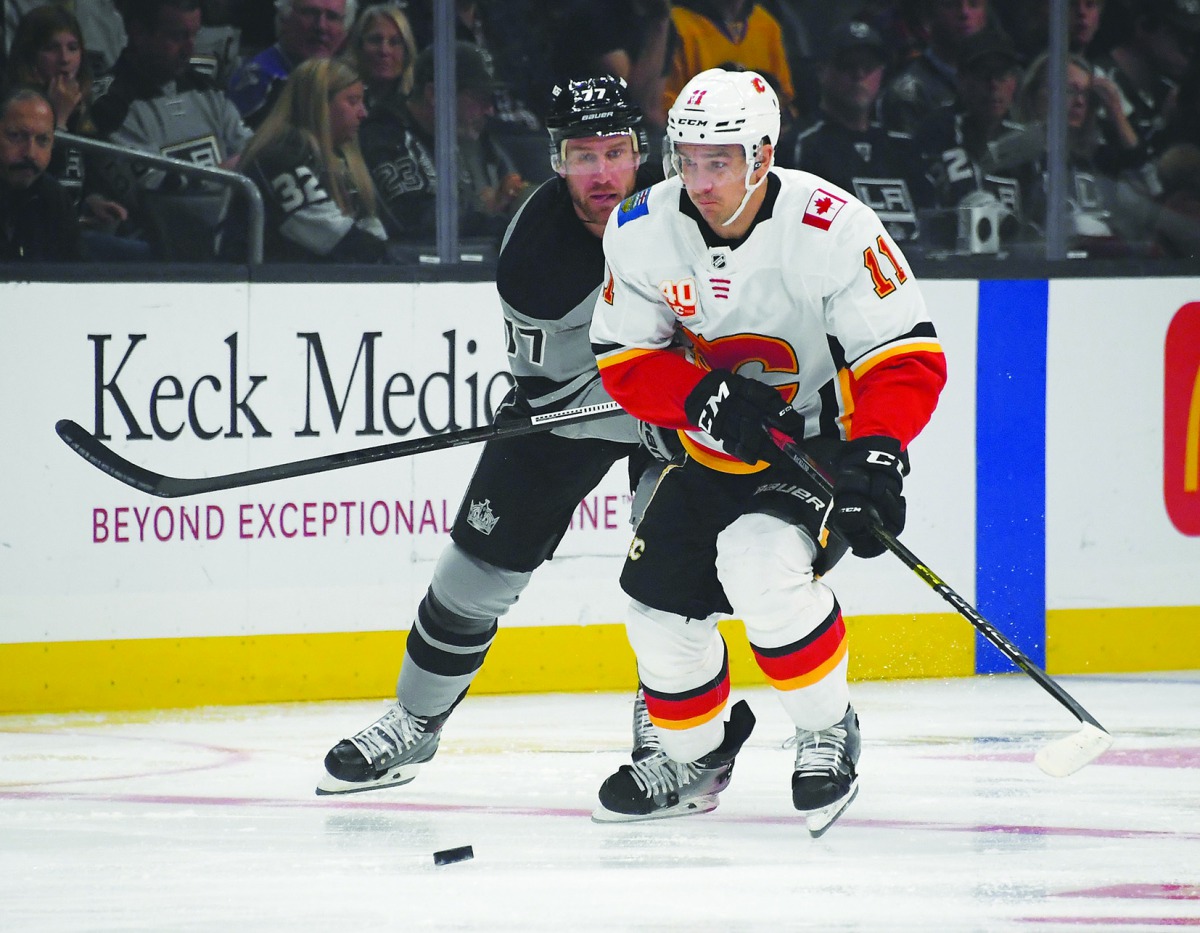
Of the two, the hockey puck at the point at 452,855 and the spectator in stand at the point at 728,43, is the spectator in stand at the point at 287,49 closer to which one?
the spectator in stand at the point at 728,43

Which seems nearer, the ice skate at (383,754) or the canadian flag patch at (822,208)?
the canadian flag patch at (822,208)

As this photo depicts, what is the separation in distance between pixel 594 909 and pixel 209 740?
1508 mm

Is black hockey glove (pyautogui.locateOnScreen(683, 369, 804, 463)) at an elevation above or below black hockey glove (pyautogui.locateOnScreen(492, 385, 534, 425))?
above

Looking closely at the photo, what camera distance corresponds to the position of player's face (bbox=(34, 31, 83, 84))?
4074mm

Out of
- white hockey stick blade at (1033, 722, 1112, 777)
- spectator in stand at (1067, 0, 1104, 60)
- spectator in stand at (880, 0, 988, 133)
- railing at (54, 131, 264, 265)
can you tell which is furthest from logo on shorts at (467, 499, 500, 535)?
spectator in stand at (1067, 0, 1104, 60)

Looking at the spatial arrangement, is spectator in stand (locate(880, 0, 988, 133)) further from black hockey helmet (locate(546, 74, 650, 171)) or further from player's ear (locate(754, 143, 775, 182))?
player's ear (locate(754, 143, 775, 182))

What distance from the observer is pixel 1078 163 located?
480 cm

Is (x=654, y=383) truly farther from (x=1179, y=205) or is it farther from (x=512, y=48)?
(x=1179, y=205)

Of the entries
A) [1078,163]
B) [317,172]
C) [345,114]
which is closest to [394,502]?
[317,172]

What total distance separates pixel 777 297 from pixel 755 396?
15cm

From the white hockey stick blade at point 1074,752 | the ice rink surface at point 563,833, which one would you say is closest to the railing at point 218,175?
the ice rink surface at point 563,833

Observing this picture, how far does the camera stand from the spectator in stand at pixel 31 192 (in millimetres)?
4004

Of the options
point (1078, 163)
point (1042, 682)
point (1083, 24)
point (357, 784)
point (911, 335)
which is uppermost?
point (1083, 24)

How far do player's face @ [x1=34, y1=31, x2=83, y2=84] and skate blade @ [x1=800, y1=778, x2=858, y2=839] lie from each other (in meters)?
2.30
